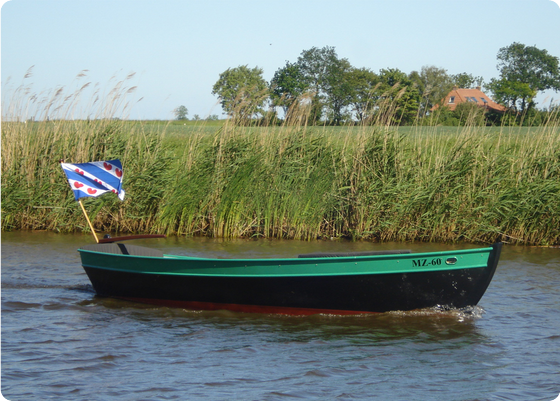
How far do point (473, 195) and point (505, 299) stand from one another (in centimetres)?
403

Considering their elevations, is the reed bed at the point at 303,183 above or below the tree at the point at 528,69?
below

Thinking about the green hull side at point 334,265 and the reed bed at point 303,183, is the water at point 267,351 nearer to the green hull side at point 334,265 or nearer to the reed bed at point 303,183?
the green hull side at point 334,265

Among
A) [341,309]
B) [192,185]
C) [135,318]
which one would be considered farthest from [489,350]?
[192,185]

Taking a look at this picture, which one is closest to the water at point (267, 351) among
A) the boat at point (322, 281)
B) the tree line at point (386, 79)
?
the boat at point (322, 281)

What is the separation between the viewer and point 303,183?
12.7 metres

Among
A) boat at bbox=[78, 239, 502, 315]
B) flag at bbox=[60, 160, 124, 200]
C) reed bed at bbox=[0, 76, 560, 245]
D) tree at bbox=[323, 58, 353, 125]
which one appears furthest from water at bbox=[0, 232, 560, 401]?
tree at bbox=[323, 58, 353, 125]

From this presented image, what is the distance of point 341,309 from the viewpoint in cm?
761

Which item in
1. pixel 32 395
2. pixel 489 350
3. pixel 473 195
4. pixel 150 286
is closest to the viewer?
pixel 32 395

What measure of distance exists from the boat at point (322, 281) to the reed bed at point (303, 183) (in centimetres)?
470

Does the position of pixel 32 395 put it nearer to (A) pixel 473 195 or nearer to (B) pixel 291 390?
(B) pixel 291 390

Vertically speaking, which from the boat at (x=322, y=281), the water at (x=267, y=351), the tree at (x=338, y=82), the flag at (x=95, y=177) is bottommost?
the water at (x=267, y=351)

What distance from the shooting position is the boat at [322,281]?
719 cm

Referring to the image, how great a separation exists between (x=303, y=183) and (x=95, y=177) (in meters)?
5.10

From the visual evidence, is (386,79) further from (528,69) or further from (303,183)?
(303,183)
